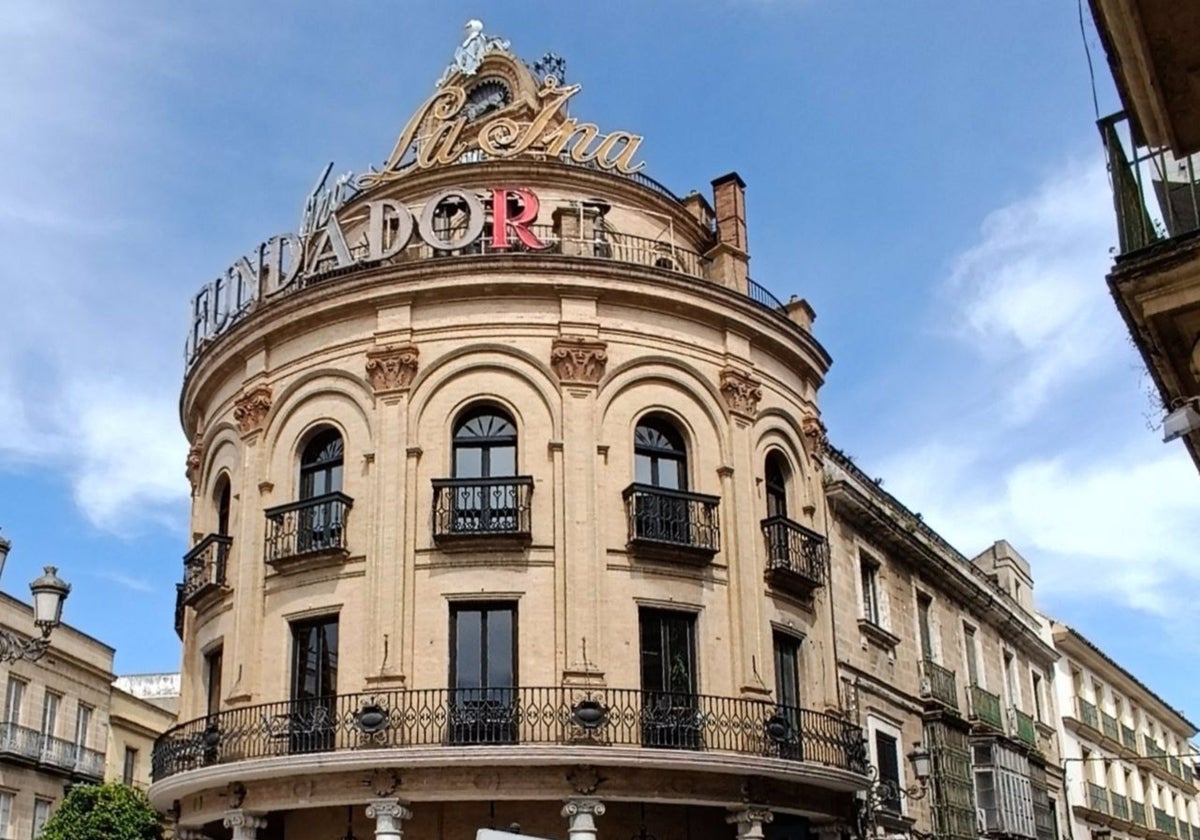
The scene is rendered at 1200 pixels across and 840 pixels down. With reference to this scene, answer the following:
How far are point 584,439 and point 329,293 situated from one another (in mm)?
5269

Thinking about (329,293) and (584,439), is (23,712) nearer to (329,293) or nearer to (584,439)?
(329,293)

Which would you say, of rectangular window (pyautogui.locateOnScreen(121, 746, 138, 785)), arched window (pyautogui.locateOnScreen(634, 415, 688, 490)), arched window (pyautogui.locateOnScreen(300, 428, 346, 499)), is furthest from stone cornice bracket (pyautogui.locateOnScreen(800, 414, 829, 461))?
rectangular window (pyautogui.locateOnScreen(121, 746, 138, 785))

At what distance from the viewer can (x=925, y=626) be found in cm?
3073

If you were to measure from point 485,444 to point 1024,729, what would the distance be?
19406mm

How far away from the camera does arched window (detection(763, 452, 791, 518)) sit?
25016 millimetres

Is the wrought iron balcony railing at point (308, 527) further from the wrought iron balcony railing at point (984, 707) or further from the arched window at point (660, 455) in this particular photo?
the wrought iron balcony railing at point (984, 707)

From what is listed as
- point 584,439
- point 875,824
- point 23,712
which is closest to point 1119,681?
point 875,824

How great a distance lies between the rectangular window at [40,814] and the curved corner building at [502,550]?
59.2ft

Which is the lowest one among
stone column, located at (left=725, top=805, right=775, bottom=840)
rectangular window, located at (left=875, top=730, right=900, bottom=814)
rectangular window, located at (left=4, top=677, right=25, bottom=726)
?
stone column, located at (left=725, top=805, right=775, bottom=840)

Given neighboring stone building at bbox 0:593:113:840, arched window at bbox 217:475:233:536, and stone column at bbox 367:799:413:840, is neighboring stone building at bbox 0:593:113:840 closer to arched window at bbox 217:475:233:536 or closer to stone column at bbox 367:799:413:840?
arched window at bbox 217:475:233:536

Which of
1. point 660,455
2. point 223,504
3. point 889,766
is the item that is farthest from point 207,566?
point 889,766

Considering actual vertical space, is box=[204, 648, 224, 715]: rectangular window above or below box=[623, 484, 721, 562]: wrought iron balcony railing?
below

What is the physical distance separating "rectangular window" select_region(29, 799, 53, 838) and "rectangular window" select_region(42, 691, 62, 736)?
6.56 feet

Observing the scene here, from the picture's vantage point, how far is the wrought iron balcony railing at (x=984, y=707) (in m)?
31.7
